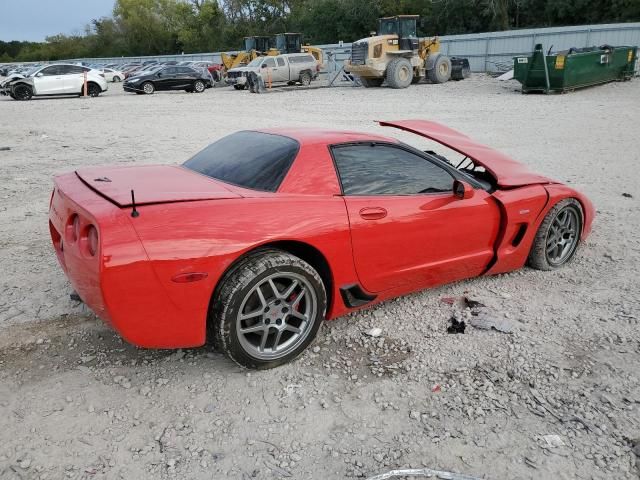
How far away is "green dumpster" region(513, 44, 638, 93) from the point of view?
61.8 ft

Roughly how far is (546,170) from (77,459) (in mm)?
7600

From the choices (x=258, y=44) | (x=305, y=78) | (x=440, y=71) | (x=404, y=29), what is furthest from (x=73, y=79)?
(x=440, y=71)

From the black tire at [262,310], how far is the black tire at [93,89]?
86.2ft

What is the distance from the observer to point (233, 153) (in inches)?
144

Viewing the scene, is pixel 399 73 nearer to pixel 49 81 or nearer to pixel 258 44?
pixel 258 44

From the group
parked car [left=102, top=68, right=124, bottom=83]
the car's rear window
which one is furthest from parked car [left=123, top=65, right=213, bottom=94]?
the car's rear window

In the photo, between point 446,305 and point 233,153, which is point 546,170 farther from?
point 233,153

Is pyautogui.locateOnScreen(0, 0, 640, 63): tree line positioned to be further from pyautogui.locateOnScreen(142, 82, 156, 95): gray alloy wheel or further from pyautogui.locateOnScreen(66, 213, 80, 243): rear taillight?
pyautogui.locateOnScreen(66, 213, 80, 243): rear taillight

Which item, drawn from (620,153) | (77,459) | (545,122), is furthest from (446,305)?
(545,122)

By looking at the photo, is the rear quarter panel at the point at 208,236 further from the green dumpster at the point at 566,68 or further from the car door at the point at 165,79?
the car door at the point at 165,79

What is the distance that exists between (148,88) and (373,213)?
87.4ft

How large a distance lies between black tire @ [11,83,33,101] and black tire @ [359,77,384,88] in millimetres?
15527

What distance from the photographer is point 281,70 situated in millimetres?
26938

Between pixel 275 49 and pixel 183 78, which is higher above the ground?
pixel 275 49
